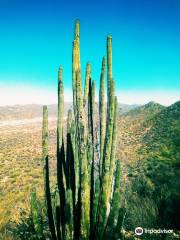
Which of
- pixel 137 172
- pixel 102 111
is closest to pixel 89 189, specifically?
pixel 102 111

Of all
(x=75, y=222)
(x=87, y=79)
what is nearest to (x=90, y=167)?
(x=75, y=222)

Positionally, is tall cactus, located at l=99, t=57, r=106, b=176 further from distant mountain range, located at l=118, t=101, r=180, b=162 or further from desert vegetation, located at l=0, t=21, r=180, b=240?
distant mountain range, located at l=118, t=101, r=180, b=162

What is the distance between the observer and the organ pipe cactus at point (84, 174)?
5418 millimetres

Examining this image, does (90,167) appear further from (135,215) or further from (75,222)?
(135,215)

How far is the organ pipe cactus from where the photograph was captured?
5.42 metres

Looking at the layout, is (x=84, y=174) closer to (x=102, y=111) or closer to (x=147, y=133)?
(x=102, y=111)

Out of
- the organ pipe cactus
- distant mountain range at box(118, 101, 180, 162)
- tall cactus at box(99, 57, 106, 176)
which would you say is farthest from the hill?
tall cactus at box(99, 57, 106, 176)

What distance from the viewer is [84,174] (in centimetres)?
531

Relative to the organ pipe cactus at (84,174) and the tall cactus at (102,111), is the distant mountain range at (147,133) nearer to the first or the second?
the tall cactus at (102,111)

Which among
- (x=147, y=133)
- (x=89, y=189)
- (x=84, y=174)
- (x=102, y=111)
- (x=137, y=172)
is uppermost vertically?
(x=102, y=111)

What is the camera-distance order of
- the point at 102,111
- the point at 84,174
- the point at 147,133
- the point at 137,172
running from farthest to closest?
the point at 147,133
the point at 137,172
the point at 102,111
the point at 84,174

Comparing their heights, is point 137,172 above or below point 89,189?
below

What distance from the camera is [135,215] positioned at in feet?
28.1

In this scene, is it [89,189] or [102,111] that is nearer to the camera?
[89,189]
